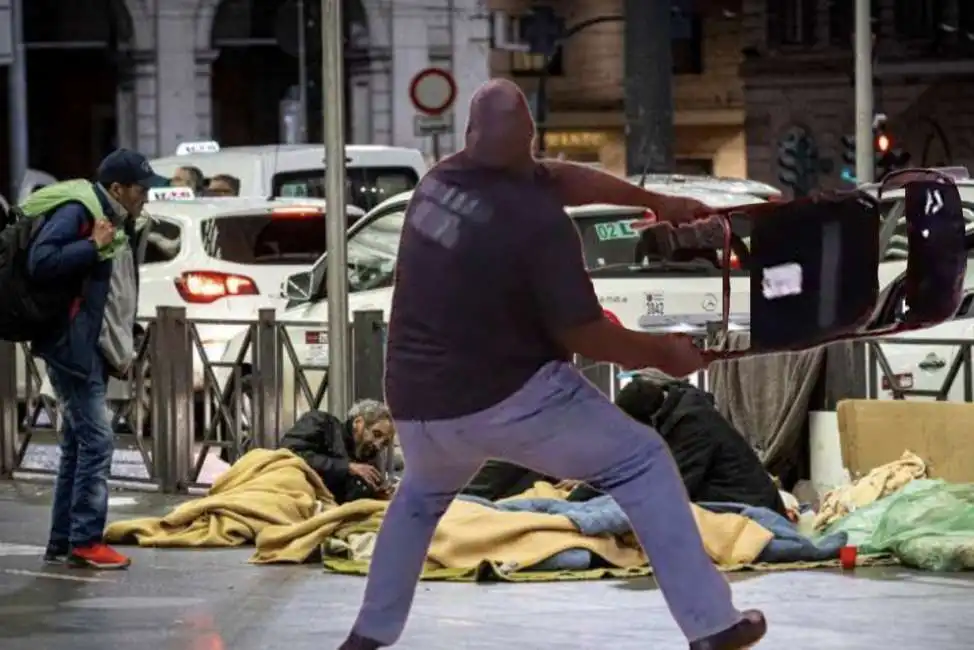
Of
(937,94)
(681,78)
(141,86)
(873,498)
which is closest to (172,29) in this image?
(141,86)

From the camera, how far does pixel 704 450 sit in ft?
38.4

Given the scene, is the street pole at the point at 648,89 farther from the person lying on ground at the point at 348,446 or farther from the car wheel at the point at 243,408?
the person lying on ground at the point at 348,446

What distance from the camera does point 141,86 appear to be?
49.8 meters

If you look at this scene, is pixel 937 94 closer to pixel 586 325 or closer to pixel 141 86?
pixel 141 86

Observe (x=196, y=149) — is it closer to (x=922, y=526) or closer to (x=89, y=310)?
(x=89, y=310)

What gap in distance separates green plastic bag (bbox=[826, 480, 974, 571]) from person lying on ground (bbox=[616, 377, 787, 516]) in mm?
390

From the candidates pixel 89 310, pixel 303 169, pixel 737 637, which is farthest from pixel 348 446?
pixel 303 169

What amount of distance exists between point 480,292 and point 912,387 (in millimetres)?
5820

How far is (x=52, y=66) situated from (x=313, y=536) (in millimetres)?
41423

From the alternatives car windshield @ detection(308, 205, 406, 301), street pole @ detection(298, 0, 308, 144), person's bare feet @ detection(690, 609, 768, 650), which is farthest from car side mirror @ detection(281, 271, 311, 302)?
street pole @ detection(298, 0, 308, 144)

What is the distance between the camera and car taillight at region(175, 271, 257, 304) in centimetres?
1855

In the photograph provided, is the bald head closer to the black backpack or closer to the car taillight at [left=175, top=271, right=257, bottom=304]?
the black backpack

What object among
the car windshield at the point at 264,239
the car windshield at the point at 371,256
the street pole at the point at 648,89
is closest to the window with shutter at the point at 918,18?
the street pole at the point at 648,89

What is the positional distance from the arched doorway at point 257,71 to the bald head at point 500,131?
133ft
